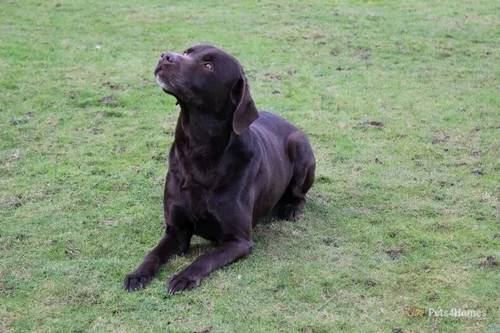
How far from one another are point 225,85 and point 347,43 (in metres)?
7.63

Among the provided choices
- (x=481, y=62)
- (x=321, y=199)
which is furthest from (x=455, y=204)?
(x=481, y=62)

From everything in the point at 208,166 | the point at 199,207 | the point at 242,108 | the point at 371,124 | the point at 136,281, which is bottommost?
the point at 371,124

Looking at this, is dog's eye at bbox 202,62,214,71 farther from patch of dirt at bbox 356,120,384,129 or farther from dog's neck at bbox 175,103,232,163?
patch of dirt at bbox 356,120,384,129

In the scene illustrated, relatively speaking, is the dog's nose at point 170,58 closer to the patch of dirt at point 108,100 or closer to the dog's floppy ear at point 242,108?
the dog's floppy ear at point 242,108

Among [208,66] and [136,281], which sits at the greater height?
[208,66]

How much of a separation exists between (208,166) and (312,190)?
1801 mm

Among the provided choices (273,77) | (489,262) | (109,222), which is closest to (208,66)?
(109,222)

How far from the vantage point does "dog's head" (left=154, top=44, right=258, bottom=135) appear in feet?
17.1

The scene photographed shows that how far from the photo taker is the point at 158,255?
541 cm

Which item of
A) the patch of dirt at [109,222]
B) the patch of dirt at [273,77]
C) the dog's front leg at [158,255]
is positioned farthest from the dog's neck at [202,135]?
the patch of dirt at [273,77]

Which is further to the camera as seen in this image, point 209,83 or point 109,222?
point 109,222

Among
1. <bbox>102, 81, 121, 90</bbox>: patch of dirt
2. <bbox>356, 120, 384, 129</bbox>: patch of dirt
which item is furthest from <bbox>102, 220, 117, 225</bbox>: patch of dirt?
<bbox>102, 81, 121, 90</bbox>: patch of dirt

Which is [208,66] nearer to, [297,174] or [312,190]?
[297,174]

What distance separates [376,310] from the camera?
4.87m
